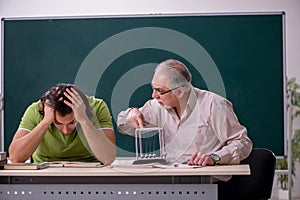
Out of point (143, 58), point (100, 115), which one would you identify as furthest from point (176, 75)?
point (143, 58)

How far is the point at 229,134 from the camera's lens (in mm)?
2572

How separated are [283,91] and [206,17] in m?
0.81

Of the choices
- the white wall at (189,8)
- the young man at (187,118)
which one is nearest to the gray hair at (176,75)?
the young man at (187,118)

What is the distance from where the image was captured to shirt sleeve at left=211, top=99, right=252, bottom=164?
7.99 feet

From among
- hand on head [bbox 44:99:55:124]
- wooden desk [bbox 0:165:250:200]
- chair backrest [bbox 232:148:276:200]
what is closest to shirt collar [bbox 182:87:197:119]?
chair backrest [bbox 232:148:276:200]

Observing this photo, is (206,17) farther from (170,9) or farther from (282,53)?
(170,9)

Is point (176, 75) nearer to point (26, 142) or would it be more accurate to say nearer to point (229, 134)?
point (229, 134)

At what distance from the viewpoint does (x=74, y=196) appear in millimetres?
2318

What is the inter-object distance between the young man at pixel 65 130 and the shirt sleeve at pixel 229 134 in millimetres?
562

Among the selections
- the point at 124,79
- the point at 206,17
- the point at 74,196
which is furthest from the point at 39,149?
the point at 206,17

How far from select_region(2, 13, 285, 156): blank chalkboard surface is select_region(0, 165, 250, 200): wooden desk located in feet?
5.65

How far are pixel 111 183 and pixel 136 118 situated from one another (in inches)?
18.1

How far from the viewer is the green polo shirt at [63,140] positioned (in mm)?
2744

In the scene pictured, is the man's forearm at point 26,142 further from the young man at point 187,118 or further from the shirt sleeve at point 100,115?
the young man at point 187,118
